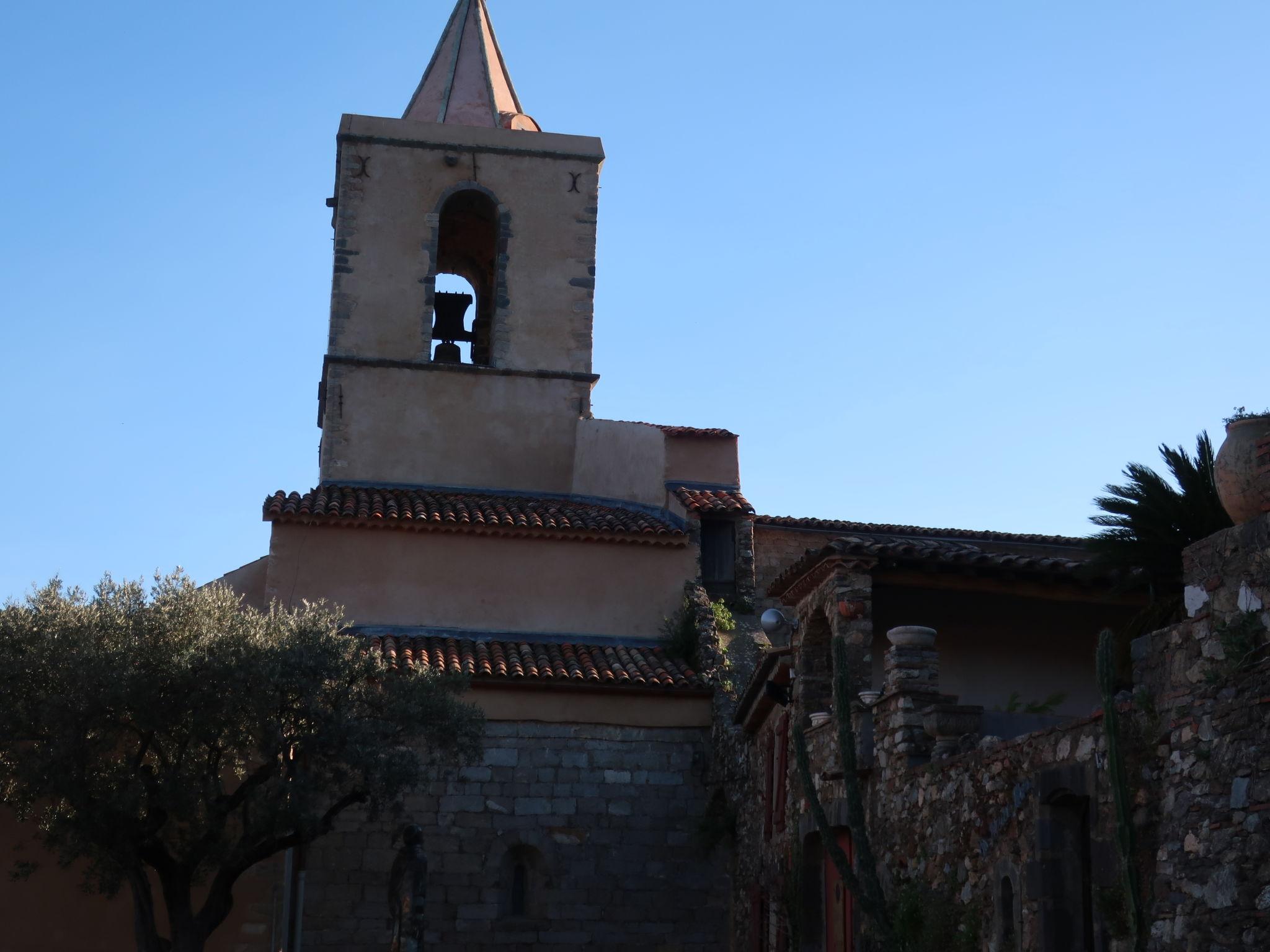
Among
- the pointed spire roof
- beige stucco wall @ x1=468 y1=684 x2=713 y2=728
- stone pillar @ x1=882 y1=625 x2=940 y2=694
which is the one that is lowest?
stone pillar @ x1=882 y1=625 x2=940 y2=694

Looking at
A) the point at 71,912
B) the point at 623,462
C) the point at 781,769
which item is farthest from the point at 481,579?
the point at 71,912

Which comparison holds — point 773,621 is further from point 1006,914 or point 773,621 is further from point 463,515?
point 463,515

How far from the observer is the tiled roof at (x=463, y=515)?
20.7 m

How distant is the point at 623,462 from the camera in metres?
23.7

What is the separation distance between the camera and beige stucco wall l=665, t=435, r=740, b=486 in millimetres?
23891

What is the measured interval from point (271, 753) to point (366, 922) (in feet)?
12.9

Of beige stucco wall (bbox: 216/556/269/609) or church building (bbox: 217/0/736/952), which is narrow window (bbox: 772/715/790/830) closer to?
church building (bbox: 217/0/736/952)

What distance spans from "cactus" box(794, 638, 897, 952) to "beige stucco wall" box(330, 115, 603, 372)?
12.8 metres

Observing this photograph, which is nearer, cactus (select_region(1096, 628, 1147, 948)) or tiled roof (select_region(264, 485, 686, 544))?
cactus (select_region(1096, 628, 1147, 948))

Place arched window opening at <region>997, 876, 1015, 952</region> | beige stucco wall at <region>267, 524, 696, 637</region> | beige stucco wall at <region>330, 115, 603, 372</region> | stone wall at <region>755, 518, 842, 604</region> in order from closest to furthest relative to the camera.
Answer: arched window opening at <region>997, 876, 1015, 952</region> < beige stucco wall at <region>267, 524, 696, 637</region> < beige stucco wall at <region>330, 115, 603, 372</region> < stone wall at <region>755, 518, 842, 604</region>

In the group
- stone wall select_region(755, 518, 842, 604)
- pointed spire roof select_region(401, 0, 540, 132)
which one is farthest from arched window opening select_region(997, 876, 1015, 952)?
pointed spire roof select_region(401, 0, 540, 132)

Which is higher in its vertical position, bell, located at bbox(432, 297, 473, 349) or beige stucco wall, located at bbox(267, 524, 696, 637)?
bell, located at bbox(432, 297, 473, 349)

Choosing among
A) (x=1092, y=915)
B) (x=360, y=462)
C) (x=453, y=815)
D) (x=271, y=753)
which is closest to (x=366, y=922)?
(x=453, y=815)

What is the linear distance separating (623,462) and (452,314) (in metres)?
3.99
